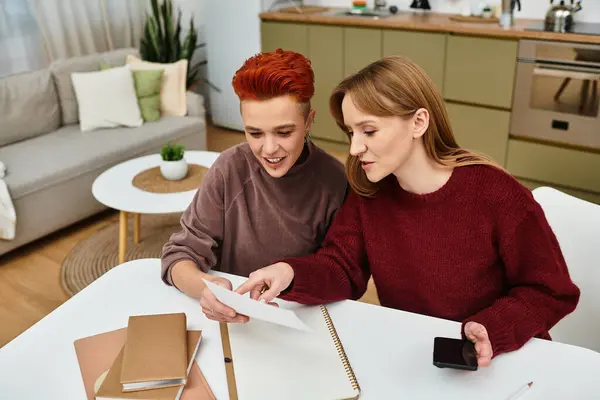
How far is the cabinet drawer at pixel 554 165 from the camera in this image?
11.2ft

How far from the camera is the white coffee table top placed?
8.32 ft

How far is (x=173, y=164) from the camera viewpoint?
2.75 meters

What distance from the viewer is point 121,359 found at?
3.46ft

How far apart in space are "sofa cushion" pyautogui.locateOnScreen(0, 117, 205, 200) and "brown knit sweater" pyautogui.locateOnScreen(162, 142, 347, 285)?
1.89 metres

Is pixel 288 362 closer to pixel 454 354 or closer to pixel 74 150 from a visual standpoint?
pixel 454 354

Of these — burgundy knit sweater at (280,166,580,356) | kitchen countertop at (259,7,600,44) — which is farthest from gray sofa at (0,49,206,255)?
burgundy knit sweater at (280,166,580,356)

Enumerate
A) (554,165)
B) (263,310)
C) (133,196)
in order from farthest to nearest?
1. (554,165)
2. (133,196)
3. (263,310)

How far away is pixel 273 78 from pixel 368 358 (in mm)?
597

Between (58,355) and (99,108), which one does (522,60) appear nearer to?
(99,108)

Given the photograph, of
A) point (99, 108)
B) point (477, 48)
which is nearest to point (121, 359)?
point (99, 108)

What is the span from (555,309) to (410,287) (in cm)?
31

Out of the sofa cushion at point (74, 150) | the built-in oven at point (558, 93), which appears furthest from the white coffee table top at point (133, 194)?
the built-in oven at point (558, 93)

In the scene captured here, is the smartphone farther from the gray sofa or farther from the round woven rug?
→ the gray sofa

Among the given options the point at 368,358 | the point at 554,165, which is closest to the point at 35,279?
the point at 368,358
